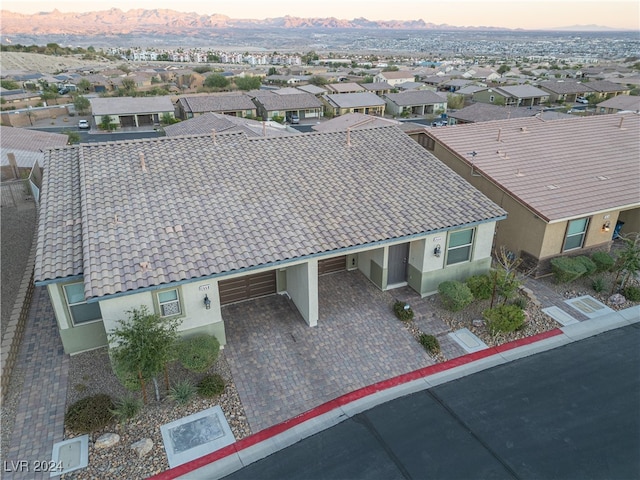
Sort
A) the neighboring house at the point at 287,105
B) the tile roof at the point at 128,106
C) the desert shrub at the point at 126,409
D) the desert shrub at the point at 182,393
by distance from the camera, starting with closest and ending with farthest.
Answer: the desert shrub at the point at 126,409 → the desert shrub at the point at 182,393 → the tile roof at the point at 128,106 → the neighboring house at the point at 287,105

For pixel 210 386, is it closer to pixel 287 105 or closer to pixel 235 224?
pixel 235 224

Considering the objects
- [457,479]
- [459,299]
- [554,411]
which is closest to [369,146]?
[459,299]

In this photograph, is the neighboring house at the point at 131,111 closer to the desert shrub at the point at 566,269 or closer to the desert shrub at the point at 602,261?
the desert shrub at the point at 566,269

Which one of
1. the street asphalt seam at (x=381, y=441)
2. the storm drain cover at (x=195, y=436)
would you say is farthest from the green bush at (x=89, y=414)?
the street asphalt seam at (x=381, y=441)

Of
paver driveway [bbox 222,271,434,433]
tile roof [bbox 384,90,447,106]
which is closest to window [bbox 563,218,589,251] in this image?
paver driveway [bbox 222,271,434,433]

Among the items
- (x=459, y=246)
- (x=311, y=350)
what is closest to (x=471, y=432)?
(x=311, y=350)
